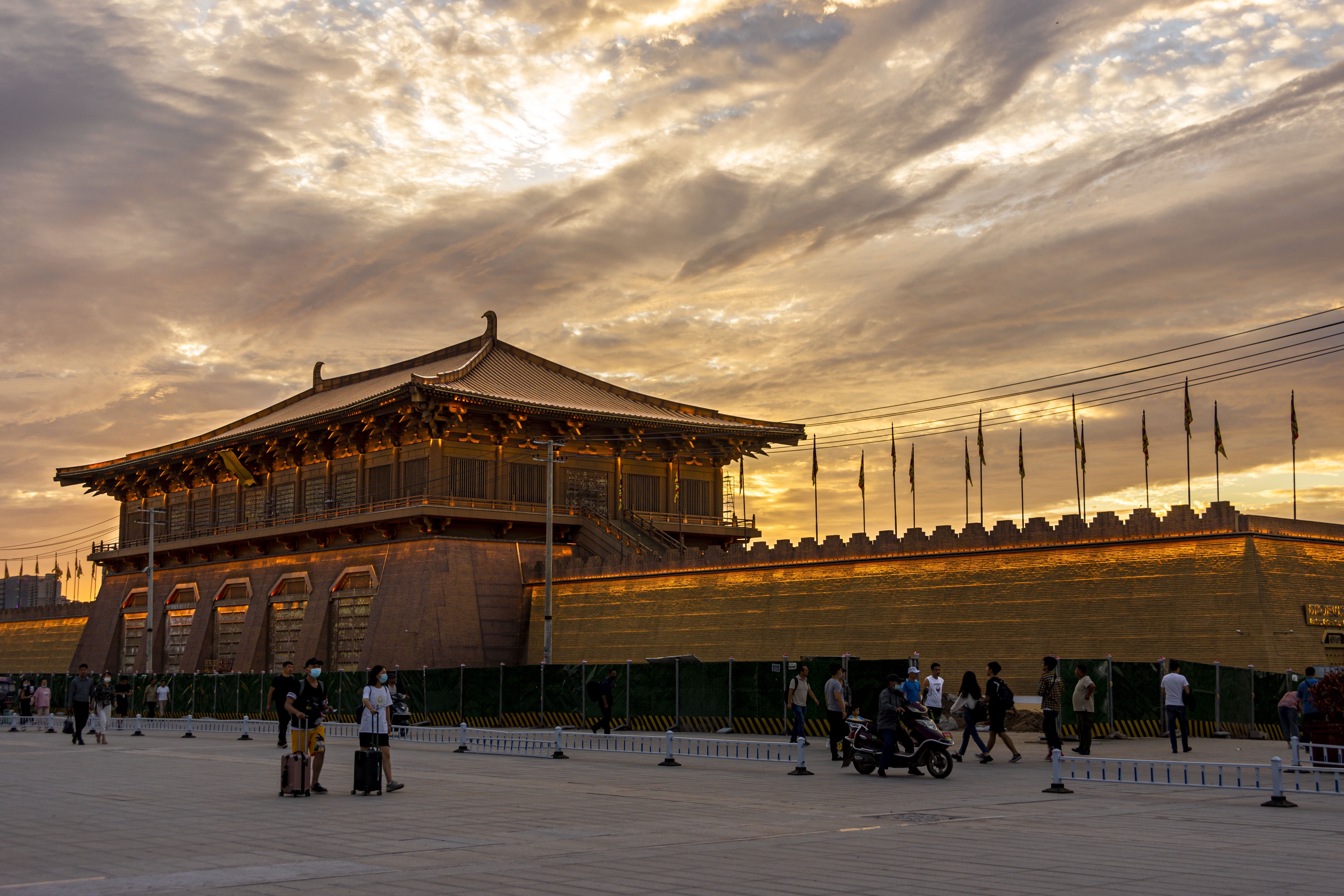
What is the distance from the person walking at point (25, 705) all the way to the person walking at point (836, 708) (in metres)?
26.7

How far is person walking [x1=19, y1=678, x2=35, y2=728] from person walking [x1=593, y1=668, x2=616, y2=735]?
18.5m

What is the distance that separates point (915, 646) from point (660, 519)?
710 inches

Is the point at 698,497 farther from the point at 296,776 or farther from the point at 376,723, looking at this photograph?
the point at 296,776

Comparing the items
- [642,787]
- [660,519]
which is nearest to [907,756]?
[642,787]

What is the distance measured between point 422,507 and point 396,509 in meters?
1.23

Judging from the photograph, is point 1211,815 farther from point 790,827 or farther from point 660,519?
point 660,519

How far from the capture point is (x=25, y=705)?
1609 inches

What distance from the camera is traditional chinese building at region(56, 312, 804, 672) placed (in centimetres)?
4434

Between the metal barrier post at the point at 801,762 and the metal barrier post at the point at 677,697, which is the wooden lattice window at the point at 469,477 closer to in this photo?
the metal barrier post at the point at 677,697

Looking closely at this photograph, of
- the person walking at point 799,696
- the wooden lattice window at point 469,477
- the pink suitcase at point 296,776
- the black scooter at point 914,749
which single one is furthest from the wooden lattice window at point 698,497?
the pink suitcase at point 296,776

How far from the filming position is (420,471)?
45.5 metres

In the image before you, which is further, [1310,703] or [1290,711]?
[1290,711]

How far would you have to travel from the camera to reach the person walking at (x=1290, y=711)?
2006 centimetres

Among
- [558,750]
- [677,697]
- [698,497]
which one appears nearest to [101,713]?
[558,750]
